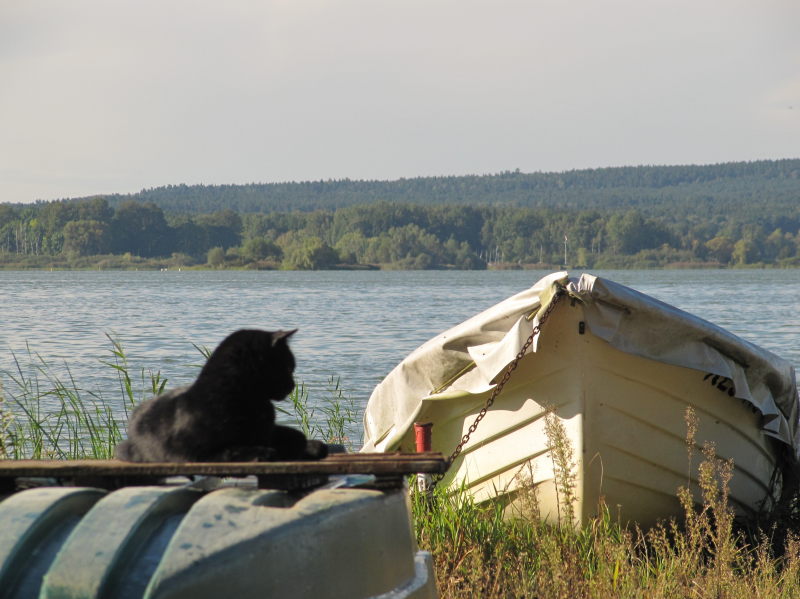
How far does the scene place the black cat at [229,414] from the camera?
9.51 feet

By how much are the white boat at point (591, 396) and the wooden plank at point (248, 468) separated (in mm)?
2987

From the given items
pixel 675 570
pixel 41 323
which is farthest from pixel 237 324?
pixel 675 570

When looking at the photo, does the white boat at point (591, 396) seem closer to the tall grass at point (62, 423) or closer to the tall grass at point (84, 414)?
the tall grass at point (84, 414)

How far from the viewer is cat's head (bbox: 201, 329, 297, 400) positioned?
294cm

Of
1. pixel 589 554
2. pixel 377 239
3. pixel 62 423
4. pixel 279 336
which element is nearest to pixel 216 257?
pixel 377 239

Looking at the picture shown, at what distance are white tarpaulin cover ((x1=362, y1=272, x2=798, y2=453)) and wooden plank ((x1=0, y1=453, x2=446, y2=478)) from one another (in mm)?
2990

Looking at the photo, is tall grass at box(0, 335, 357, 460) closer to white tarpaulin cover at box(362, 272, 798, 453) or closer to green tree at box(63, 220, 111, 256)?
white tarpaulin cover at box(362, 272, 798, 453)

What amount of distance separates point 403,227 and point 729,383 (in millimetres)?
123733

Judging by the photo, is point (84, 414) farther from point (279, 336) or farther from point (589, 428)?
point (279, 336)

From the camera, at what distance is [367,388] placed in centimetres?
1650

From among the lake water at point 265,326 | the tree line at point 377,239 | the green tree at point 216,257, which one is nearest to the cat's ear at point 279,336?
the lake water at point 265,326

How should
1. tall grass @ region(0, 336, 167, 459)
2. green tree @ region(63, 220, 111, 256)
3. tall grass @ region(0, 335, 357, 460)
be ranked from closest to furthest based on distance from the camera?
tall grass @ region(0, 336, 167, 459)
tall grass @ region(0, 335, 357, 460)
green tree @ region(63, 220, 111, 256)

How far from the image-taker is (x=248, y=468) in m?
2.71

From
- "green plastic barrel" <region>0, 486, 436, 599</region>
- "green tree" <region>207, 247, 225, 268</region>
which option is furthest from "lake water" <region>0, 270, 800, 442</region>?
"green tree" <region>207, 247, 225, 268</region>
